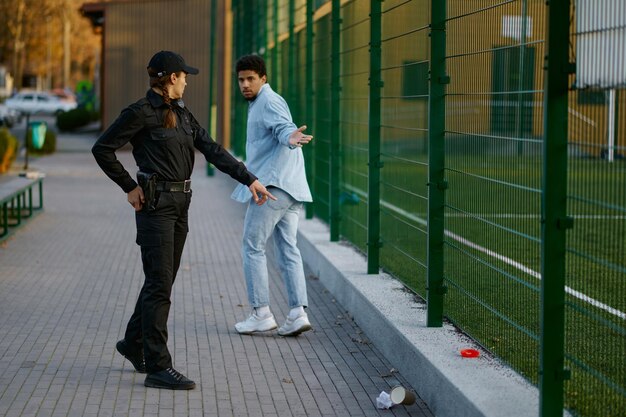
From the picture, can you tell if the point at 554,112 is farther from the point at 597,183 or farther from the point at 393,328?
the point at 393,328

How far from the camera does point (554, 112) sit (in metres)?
4.77

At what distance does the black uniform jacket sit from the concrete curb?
1.66 meters

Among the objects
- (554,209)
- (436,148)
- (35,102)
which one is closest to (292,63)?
(436,148)

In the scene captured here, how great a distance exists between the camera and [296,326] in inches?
325

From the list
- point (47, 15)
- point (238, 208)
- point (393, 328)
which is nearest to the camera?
point (393, 328)

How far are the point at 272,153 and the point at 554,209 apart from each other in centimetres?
370

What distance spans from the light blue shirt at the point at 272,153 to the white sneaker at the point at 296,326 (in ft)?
2.73

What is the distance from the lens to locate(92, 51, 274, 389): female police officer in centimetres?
668

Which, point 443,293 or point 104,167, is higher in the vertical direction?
point 104,167

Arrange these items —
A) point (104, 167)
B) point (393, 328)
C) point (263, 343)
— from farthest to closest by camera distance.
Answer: point (263, 343)
point (393, 328)
point (104, 167)

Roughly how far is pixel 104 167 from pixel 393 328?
2.01 metres

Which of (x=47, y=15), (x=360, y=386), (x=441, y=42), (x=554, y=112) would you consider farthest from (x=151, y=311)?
(x=47, y=15)

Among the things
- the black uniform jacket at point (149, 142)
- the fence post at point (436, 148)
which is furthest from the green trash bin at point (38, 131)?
the fence post at point (436, 148)

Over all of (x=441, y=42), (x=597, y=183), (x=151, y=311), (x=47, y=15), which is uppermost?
(x=47, y=15)
